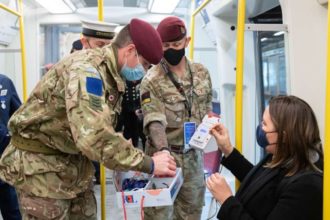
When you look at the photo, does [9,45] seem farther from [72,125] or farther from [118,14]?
[72,125]

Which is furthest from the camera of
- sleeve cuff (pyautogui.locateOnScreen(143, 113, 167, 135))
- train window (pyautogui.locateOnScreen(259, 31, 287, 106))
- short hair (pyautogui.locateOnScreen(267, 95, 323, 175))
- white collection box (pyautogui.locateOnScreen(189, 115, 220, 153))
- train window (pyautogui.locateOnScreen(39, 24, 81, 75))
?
train window (pyautogui.locateOnScreen(39, 24, 81, 75))

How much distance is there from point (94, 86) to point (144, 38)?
0.30 metres

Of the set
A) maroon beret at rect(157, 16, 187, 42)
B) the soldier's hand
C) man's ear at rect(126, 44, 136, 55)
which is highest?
maroon beret at rect(157, 16, 187, 42)

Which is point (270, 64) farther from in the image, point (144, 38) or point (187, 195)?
point (144, 38)

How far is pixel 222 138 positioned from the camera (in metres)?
1.73

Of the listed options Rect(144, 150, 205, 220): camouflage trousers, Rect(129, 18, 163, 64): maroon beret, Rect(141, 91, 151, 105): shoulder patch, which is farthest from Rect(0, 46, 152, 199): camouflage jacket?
Rect(144, 150, 205, 220): camouflage trousers

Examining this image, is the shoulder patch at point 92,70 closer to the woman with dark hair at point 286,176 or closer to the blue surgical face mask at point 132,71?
the blue surgical face mask at point 132,71

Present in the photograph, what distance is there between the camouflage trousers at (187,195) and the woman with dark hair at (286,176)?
78cm

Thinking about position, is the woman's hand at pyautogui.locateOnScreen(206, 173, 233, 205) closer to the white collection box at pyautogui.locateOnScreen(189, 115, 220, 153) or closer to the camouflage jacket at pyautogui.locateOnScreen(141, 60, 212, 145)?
the white collection box at pyautogui.locateOnScreen(189, 115, 220, 153)

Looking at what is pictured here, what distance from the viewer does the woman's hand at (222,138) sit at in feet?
5.60

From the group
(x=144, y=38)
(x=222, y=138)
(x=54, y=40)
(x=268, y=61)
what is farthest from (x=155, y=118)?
(x=54, y=40)

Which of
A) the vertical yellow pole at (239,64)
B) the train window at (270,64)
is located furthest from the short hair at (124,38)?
the train window at (270,64)

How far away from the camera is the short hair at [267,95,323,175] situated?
4.07 feet

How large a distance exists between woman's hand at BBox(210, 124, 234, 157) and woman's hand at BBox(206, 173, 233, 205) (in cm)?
29
